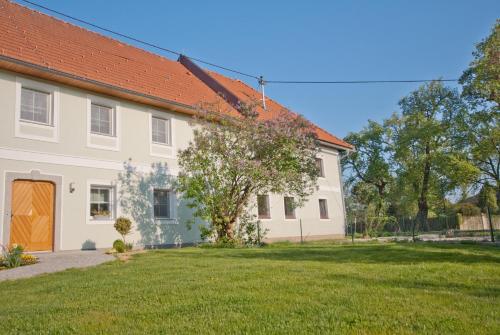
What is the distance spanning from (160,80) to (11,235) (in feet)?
28.0

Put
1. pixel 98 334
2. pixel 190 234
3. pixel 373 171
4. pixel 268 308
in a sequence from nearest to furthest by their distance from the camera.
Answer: pixel 98 334
pixel 268 308
pixel 190 234
pixel 373 171

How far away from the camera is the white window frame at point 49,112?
12008 mm

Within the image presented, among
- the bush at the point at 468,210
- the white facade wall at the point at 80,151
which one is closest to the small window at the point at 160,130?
the white facade wall at the point at 80,151

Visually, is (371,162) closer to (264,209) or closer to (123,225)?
(264,209)

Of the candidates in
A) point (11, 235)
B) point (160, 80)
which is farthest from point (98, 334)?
point (160, 80)

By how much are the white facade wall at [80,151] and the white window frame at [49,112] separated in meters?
0.03

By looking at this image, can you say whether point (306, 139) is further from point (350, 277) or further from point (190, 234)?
point (350, 277)

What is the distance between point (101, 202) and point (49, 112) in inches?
125

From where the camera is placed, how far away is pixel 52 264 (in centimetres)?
983

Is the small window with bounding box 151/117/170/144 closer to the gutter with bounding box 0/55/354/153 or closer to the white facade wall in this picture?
the white facade wall

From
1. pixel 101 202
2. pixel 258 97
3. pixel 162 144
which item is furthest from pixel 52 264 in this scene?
pixel 258 97

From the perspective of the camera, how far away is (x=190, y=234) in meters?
16.3

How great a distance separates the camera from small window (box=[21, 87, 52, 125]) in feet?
40.5

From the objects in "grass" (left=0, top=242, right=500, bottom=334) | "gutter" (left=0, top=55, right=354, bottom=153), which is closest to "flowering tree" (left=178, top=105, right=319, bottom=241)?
"gutter" (left=0, top=55, right=354, bottom=153)
